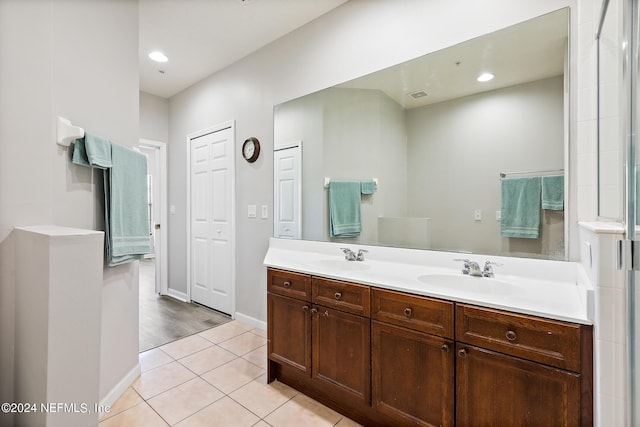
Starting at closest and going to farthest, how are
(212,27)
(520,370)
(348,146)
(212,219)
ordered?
1. (520,370)
2. (348,146)
3. (212,27)
4. (212,219)

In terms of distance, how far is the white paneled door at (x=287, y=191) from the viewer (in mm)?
2598

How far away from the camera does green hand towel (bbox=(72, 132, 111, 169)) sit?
1.53m

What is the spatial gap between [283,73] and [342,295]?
2.08m

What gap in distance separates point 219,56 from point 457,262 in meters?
2.94

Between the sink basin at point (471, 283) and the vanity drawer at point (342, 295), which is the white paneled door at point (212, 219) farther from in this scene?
the sink basin at point (471, 283)

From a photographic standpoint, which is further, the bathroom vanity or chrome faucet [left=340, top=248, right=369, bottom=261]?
chrome faucet [left=340, top=248, right=369, bottom=261]

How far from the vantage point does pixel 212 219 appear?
348 centimetres

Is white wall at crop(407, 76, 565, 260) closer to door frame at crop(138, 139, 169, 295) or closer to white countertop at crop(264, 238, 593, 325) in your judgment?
white countertop at crop(264, 238, 593, 325)

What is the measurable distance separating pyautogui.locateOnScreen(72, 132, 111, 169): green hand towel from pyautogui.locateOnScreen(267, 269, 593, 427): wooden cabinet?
1.20 metres

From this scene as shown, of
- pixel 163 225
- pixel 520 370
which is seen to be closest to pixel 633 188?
pixel 520 370

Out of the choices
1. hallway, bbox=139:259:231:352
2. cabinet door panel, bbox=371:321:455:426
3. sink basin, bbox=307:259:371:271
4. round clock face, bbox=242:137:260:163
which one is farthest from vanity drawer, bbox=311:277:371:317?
hallway, bbox=139:259:231:352

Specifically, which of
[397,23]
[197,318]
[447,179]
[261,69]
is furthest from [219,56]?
[197,318]

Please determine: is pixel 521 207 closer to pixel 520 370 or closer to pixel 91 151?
pixel 520 370

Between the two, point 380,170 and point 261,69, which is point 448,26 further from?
point 261,69
